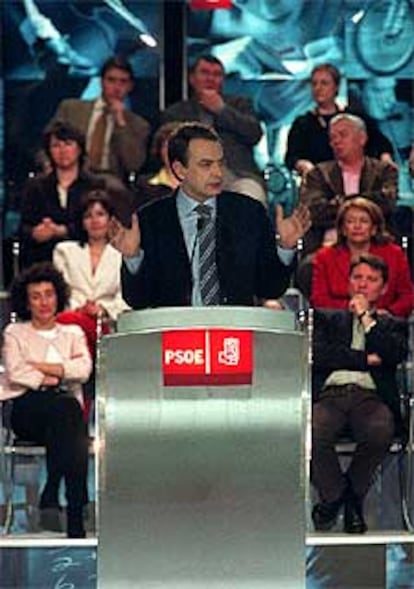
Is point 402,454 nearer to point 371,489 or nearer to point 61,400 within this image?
point 371,489

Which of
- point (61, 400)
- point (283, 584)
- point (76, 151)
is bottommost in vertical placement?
point (283, 584)

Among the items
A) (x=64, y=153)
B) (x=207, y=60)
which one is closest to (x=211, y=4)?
(x=207, y=60)

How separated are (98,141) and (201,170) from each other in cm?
232

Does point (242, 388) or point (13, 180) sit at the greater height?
point (13, 180)

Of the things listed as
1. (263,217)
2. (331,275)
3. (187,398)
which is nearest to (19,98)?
(331,275)

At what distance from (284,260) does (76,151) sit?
2.16 meters

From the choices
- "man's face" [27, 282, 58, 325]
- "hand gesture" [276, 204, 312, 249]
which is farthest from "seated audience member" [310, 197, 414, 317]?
"hand gesture" [276, 204, 312, 249]

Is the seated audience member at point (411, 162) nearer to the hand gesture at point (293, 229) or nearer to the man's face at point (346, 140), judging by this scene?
the man's face at point (346, 140)

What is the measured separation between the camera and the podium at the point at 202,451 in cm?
514

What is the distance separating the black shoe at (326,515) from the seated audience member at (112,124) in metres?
2.24

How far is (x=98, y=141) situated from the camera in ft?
27.8

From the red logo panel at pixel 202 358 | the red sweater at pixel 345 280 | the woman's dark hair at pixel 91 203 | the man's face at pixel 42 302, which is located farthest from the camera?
the woman's dark hair at pixel 91 203

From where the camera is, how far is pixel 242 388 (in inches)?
203

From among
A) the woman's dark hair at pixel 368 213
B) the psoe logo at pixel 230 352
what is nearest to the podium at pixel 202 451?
the psoe logo at pixel 230 352
